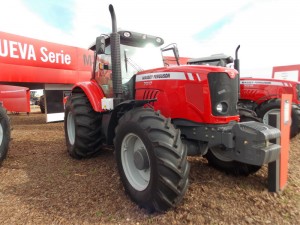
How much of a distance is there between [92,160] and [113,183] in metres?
1.17

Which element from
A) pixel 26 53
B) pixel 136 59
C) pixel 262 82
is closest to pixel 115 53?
pixel 136 59

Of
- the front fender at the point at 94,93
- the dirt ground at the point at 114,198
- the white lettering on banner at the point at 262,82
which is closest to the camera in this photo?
the dirt ground at the point at 114,198

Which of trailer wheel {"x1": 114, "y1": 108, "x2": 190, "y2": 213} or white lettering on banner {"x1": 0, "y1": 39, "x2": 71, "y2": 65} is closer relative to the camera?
trailer wheel {"x1": 114, "y1": 108, "x2": 190, "y2": 213}

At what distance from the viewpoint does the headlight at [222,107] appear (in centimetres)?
278

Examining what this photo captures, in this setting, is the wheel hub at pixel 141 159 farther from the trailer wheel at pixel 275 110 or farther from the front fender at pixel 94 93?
the trailer wheel at pixel 275 110

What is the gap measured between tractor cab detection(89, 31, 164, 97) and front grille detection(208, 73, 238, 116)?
4.46 ft

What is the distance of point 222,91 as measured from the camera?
9.12ft

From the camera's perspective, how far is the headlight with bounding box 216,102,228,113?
2.78 meters

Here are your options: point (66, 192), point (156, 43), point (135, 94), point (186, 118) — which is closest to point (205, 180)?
point (186, 118)

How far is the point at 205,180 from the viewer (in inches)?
125

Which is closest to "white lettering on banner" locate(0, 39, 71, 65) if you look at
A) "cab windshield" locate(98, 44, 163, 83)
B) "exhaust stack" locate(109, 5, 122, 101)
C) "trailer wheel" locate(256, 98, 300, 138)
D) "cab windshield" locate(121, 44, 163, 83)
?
"cab windshield" locate(98, 44, 163, 83)

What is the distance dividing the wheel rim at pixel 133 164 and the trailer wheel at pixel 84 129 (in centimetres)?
136

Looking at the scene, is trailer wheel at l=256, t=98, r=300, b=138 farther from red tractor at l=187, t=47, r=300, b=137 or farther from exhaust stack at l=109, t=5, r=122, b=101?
exhaust stack at l=109, t=5, r=122, b=101

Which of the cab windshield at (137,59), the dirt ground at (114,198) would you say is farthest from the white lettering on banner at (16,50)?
the cab windshield at (137,59)
